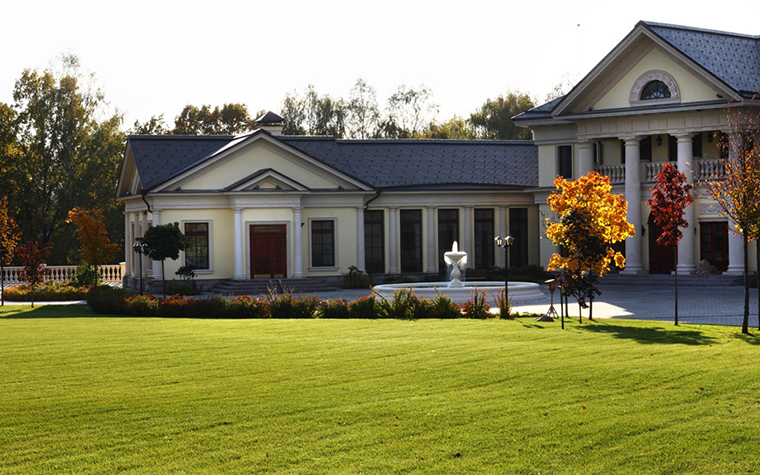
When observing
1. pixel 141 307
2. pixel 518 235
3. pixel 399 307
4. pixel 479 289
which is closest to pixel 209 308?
pixel 141 307

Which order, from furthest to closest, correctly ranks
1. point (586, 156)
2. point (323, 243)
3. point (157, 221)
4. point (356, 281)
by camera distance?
point (323, 243) < point (356, 281) < point (586, 156) < point (157, 221)

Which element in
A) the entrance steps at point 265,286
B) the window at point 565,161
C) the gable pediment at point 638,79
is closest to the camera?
the gable pediment at point 638,79

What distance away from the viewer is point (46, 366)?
1426 centimetres

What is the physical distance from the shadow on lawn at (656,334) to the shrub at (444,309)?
12.0 ft

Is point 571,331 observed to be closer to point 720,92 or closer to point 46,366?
point 46,366

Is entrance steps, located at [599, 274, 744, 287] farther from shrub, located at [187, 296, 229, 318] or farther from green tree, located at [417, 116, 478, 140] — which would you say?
green tree, located at [417, 116, 478, 140]

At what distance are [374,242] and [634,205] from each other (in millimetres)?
11032

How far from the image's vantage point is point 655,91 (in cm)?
3569

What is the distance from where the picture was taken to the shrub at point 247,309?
24984 mm

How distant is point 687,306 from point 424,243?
16.2 metres

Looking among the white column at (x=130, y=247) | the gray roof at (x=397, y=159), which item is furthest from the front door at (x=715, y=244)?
the white column at (x=130, y=247)

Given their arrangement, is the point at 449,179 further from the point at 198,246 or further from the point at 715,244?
the point at 715,244

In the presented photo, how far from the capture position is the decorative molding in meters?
34.9

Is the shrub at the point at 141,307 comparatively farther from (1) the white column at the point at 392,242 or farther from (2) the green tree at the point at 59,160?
(2) the green tree at the point at 59,160
